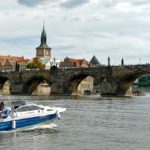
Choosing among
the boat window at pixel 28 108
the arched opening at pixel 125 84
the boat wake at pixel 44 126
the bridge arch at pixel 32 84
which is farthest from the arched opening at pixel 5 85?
the boat window at pixel 28 108

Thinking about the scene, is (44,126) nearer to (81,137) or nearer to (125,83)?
(81,137)

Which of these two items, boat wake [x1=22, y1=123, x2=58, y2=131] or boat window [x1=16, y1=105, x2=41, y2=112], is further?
boat wake [x1=22, y1=123, x2=58, y2=131]

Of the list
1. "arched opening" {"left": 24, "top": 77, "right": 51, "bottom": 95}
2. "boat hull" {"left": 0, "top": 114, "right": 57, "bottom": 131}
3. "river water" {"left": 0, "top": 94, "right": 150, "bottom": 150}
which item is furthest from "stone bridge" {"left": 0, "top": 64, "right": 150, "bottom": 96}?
"boat hull" {"left": 0, "top": 114, "right": 57, "bottom": 131}

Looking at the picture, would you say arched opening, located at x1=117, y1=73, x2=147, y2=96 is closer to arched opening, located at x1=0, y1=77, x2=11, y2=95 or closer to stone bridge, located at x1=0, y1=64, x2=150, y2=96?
stone bridge, located at x1=0, y1=64, x2=150, y2=96

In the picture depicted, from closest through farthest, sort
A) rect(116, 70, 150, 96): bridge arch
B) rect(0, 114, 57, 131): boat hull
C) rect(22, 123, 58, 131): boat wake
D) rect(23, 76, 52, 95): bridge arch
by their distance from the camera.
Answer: rect(0, 114, 57, 131): boat hull, rect(22, 123, 58, 131): boat wake, rect(116, 70, 150, 96): bridge arch, rect(23, 76, 52, 95): bridge arch

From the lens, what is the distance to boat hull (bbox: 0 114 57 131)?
34562 millimetres

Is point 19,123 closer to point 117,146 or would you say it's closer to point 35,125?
point 35,125

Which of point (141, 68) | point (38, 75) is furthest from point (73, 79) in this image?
point (141, 68)

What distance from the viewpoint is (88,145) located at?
29.9 metres

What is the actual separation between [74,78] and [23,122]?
87338 millimetres

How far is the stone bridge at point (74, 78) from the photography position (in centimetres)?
11106

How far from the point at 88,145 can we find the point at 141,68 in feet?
255

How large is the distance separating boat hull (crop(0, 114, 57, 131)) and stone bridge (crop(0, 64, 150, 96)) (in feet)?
231

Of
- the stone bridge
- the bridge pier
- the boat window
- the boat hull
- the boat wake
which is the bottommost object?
the boat wake
